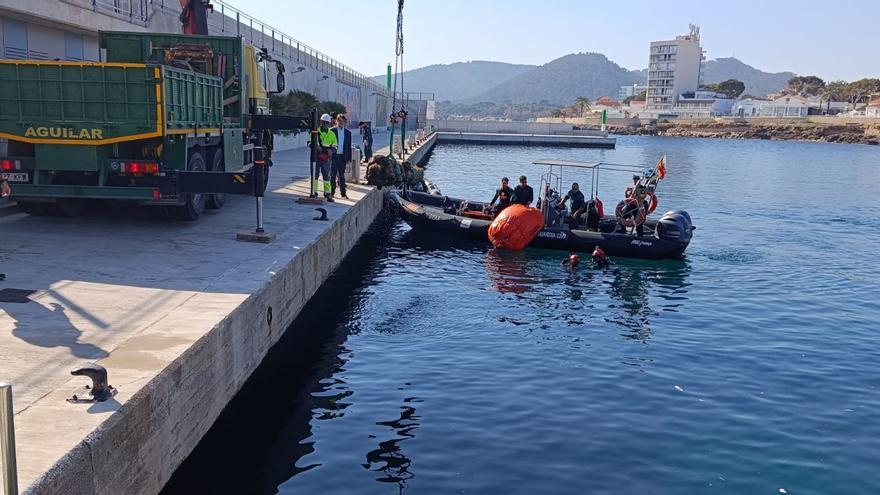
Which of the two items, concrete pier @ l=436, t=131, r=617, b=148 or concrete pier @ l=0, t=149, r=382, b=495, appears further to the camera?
concrete pier @ l=436, t=131, r=617, b=148

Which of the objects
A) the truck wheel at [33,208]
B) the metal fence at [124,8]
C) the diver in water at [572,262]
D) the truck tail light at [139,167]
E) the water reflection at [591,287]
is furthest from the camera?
the metal fence at [124,8]

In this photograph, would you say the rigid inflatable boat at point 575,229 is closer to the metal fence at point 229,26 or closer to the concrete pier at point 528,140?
the metal fence at point 229,26

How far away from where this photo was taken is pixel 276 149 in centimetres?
3525

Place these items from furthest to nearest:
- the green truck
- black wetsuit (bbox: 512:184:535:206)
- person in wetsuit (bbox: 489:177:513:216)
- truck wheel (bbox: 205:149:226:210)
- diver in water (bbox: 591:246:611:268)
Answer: person in wetsuit (bbox: 489:177:513:216), black wetsuit (bbox: 512:184:535:206), diver in water (bbox: 591:246:611:268), truck wheel (bbox: 205:149:226:210), the green truck

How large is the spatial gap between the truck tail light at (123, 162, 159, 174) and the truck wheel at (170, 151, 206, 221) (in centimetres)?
105

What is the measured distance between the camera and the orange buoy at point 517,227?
18234 millimetres

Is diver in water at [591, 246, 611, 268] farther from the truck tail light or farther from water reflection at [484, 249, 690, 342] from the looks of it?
the truck tail light

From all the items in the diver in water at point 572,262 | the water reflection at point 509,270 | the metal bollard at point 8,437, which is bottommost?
the water reflection at point 509,270

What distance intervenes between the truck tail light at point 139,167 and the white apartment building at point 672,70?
618 feet

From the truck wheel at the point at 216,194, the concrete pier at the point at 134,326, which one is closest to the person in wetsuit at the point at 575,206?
the concrete pier at the point at 134,326

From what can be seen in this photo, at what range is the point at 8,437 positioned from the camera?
3.78m

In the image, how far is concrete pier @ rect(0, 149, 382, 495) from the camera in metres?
5.28

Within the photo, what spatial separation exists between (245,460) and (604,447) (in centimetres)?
396

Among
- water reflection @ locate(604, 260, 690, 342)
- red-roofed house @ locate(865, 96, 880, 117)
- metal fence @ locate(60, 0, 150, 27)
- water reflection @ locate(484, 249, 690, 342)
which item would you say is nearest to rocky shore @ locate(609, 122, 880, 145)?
red-roofed house @ locate(865, 96, 880, 117)
